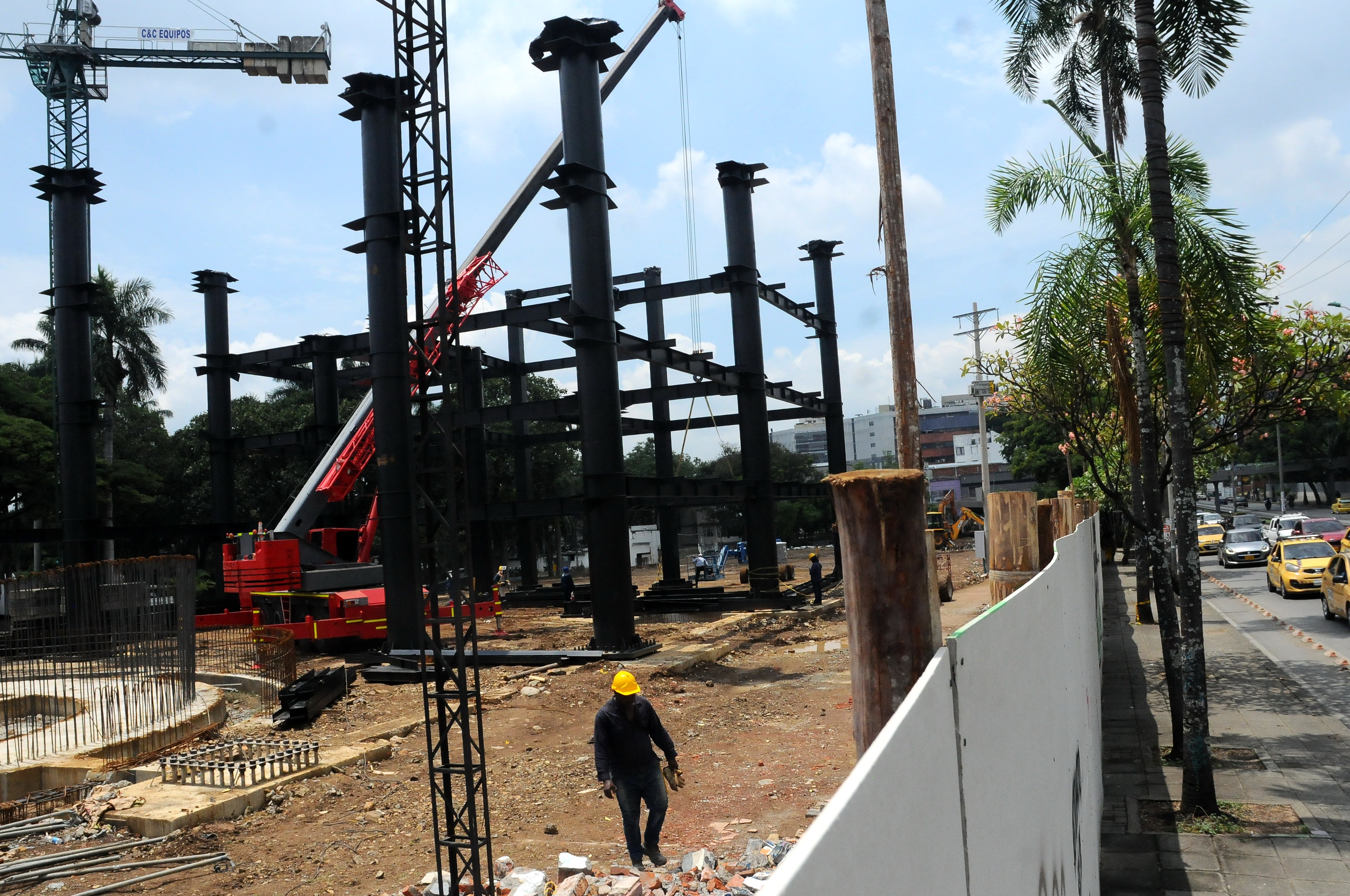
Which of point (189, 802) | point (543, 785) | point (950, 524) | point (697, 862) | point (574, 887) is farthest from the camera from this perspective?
point (950, 524)

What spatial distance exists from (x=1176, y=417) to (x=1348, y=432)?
82.4 metres

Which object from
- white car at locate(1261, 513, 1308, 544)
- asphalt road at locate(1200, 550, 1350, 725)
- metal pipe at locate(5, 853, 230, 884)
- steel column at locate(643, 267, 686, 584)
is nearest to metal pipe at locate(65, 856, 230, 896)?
metal pipe at locate(5, 853, 230, 884)

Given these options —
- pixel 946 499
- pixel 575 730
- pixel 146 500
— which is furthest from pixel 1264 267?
pixel 146 500

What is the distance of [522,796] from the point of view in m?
11.0

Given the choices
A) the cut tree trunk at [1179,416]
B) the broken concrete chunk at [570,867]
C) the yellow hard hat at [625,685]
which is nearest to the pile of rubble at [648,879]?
the broken concrete chunk at [570,867]

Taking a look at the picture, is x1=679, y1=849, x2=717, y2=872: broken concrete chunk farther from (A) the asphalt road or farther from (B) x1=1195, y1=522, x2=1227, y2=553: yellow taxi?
(B) x1=1195, y1=522, x2=1227, y2=553: yellow taxi

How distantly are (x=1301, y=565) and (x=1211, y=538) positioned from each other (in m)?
17.9

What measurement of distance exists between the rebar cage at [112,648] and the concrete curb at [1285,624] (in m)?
17.5

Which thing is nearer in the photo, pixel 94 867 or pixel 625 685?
pixel 625 685

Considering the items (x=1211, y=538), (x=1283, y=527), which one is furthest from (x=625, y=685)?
(x=1283, y=527)

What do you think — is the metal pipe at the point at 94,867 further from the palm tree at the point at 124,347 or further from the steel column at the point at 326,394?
the palm tree at the point at 124,347

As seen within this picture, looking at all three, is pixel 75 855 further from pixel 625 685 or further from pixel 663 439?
pixel 663 439

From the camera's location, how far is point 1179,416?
9.63 metres

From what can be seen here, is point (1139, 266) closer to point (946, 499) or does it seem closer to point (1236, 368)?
point (1236, 368)
